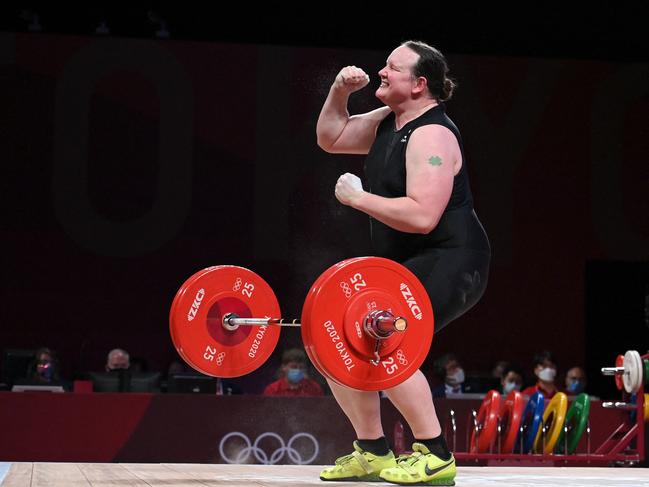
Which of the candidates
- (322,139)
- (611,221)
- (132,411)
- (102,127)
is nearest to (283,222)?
(102,127)

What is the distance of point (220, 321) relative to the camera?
341 cm

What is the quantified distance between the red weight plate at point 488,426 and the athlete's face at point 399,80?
3.73 meters

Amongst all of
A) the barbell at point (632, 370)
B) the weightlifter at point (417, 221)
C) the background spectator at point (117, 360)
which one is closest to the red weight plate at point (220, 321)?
the weightlifter at point (417, 221)

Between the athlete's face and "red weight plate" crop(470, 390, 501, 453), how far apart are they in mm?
3735

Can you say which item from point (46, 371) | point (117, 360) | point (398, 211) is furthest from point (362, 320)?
point (117, 360)

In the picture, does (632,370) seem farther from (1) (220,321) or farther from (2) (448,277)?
(1) (220,321)

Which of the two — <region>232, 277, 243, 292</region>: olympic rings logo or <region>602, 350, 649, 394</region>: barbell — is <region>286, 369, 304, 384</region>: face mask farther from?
<region>232, 277, 243, 292</region>: olympic rings logo

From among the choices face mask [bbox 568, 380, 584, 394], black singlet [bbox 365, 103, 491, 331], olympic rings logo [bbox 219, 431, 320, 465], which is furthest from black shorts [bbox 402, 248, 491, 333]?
face mask [bbox 568, 380, 584, 394]

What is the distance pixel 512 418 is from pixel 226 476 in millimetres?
3662

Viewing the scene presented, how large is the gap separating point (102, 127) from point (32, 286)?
1736 mm

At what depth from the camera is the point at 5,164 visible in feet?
34.8

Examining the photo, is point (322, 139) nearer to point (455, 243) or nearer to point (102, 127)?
point (455, 243)

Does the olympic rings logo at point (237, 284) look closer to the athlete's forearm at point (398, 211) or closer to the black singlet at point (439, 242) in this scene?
Answer: the black singlet at point (439, 242)

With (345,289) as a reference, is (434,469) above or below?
below
